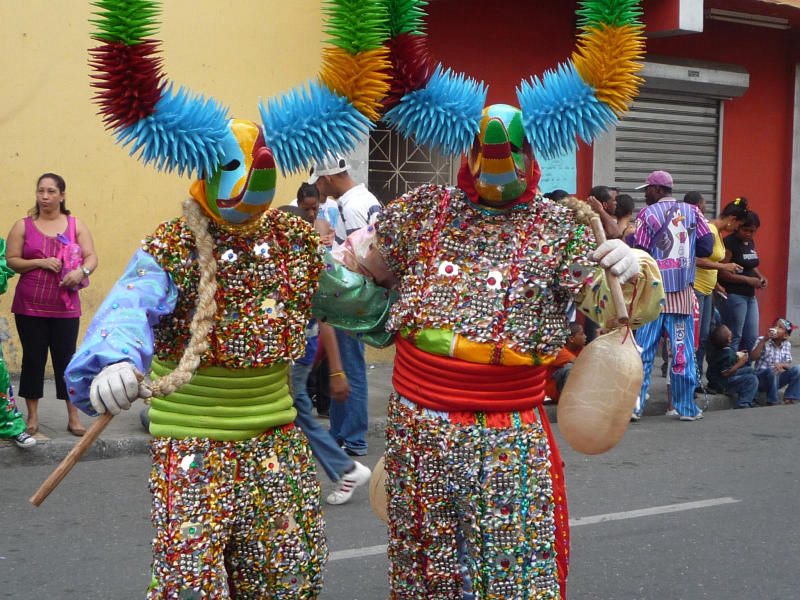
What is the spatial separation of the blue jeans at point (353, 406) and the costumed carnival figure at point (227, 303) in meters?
3.49

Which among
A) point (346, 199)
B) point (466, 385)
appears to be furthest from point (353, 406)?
point (466, 385)

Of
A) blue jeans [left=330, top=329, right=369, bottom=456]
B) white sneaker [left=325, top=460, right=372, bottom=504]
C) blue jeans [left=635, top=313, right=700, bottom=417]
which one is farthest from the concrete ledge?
blue jeans [left=635, top=313, right=700, bottom=417]

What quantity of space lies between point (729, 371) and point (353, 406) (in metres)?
4.31

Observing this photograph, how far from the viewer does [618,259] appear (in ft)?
10.4

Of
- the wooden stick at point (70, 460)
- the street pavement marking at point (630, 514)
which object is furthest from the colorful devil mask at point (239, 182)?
the street pavement marking at point (630, 514)

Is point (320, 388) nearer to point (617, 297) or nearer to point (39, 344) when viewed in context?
point (39, 344)

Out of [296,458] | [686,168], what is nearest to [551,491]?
[296,458]

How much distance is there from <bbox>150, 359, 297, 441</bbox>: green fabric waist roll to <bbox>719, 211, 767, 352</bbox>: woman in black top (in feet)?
25.5

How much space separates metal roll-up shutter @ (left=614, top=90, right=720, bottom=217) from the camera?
12.9 meters

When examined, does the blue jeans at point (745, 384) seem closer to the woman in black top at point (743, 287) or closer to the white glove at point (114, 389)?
the woman in black top at point (743, 287)

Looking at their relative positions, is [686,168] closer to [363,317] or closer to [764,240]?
[764,240]

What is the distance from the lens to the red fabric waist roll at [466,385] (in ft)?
10.6

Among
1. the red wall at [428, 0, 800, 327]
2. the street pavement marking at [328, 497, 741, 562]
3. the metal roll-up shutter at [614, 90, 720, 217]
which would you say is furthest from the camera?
the metal roll-up shutter at [614, 90, 720, 217]

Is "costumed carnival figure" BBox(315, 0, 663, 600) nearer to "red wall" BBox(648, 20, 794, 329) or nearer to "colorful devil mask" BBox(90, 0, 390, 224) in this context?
"colorful devil mask" BBox(90, 0, 390, 224)
